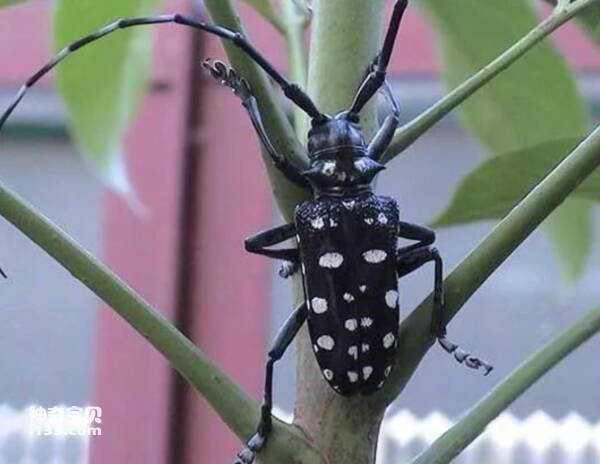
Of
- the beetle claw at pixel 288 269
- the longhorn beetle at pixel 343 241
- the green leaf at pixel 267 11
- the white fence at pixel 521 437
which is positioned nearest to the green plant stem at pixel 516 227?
the longhorn beetle at pixel 343 241

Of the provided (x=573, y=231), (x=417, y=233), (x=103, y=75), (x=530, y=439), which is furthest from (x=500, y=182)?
(x=530, y=439)

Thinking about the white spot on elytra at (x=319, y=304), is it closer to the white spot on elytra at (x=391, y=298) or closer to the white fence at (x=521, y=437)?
the white spot on elytra at (x=391, y=298)

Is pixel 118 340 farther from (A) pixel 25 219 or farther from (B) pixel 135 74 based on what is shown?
(A) pixel 25 219

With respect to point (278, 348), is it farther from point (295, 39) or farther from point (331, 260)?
point (295, 39)

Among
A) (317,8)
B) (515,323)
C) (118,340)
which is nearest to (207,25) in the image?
(317,8)

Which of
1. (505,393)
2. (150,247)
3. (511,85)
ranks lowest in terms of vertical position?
(505,393)

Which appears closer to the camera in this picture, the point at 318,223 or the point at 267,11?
the point at 318,223

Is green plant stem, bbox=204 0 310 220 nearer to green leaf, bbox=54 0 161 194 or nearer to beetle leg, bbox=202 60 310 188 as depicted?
beetle leg, bbox=202 60 310 188
